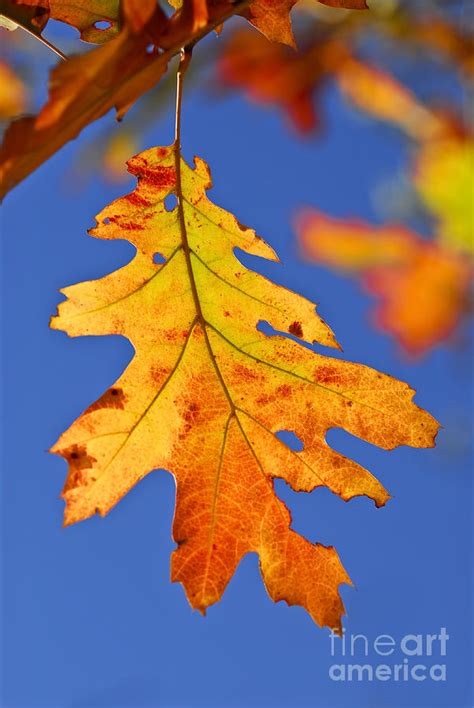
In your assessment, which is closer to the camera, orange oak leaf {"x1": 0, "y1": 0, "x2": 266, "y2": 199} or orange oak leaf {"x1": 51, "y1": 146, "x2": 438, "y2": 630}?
orange oak leaf {"x1": 0, "y1": 0, "x2": 266, "y2": 199}

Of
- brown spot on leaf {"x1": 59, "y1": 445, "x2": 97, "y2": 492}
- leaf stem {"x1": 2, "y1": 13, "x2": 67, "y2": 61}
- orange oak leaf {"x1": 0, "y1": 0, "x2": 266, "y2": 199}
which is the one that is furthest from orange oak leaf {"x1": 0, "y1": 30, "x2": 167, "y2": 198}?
brown spot on leaf {"x1": 59, "y1": 445, "x2": 97, "y2": 492}

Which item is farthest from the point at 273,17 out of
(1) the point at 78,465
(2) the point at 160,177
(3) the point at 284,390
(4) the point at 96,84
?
(1) the point at 78,465

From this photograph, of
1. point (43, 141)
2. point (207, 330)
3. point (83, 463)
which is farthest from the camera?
point (207, 330)

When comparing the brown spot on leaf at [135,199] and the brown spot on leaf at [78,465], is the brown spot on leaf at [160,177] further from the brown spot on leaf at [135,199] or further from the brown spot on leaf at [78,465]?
the brown spot on leaf at [78,465]

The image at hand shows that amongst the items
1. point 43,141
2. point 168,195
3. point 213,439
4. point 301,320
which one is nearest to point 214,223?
point 168,195

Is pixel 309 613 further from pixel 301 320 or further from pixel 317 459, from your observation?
pixel 301 320

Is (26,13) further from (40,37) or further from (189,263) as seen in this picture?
(189,263)

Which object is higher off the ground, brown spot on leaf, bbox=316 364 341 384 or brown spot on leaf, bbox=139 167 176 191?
brown spot on leaf, bbox=139 167 176 191

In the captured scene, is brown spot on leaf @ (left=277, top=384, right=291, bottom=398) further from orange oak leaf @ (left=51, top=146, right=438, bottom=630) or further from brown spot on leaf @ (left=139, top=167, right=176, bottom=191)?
brown spot on leaf @ (left=139, top=167, right=176, bottom=191)
